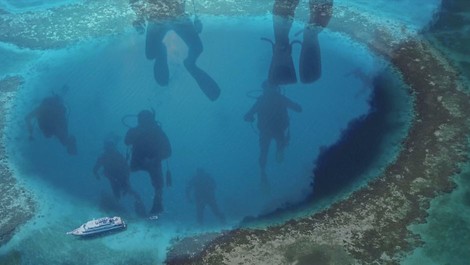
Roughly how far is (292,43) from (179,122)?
10.3 metres

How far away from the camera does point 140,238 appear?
22938mm

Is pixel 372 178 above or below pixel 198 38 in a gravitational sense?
below

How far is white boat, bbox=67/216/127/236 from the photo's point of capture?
75.3ft

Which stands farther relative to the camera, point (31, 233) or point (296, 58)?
point (296, 58)

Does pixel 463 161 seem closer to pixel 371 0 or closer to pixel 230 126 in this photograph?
pixel 230 126

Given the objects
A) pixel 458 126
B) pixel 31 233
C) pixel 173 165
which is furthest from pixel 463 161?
pixel 31 233

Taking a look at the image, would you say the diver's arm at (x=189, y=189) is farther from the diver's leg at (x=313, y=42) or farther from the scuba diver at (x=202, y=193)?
the diver's leg at (x=313, y=42)

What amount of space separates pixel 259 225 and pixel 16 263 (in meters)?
10.4

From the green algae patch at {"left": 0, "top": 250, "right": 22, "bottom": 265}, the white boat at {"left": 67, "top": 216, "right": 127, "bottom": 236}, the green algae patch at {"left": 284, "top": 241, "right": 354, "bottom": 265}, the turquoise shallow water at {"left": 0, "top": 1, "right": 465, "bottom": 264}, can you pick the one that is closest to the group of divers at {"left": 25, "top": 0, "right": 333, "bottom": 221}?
the turquoise shallow water at {"left": 0, "top": 1, "right": 465, "bottom": 264}

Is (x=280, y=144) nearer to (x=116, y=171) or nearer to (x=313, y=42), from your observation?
(x=116, y=171)

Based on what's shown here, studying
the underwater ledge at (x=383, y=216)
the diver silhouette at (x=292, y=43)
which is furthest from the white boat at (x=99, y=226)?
the diver silhouette at (x=292, y=43)

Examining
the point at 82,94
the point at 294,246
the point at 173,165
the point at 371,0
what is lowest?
the point at 294,246

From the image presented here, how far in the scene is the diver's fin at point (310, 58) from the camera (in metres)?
32.2

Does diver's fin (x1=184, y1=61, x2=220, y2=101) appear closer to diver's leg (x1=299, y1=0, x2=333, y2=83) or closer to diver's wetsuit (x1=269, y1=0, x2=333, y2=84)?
diver's wetsuit (x1=269, y1=0, x2=333, y2=84)
